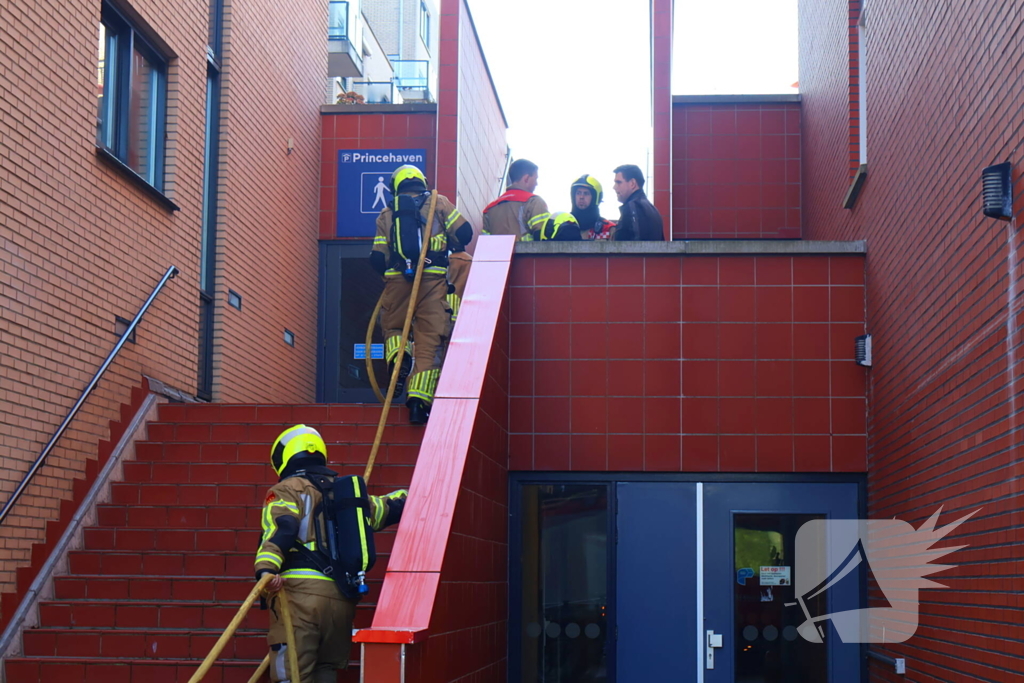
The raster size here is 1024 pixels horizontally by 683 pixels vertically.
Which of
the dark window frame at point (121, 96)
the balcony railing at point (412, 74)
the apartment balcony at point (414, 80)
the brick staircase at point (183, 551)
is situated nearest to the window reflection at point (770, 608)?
the brick staircase at point (183, 551)

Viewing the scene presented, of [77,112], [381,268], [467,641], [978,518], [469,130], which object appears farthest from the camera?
[469,130]

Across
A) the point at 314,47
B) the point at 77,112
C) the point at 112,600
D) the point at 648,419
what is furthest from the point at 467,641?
the point at 314,47

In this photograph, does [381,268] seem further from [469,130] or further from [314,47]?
[314,47]

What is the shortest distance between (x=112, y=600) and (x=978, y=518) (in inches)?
201

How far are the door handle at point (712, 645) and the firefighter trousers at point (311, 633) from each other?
4.02 m

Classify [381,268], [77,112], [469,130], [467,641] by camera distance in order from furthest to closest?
[469,130] < [381,268] < [77,112] < [467,641]

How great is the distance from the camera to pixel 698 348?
1003 cm

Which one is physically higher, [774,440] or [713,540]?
[774,440]

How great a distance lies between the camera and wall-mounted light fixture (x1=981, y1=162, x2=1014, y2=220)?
20.5ft

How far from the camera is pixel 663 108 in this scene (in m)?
13.8

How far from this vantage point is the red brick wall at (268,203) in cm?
1185

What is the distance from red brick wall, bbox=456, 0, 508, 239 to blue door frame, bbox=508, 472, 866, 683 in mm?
4703

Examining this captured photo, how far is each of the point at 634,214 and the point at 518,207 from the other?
122cm

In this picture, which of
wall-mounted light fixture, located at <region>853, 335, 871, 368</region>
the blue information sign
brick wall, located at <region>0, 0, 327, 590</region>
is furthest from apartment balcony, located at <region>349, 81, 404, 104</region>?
wall-mounted light fixture, located at <region>853, 335, 871, 368</region>
